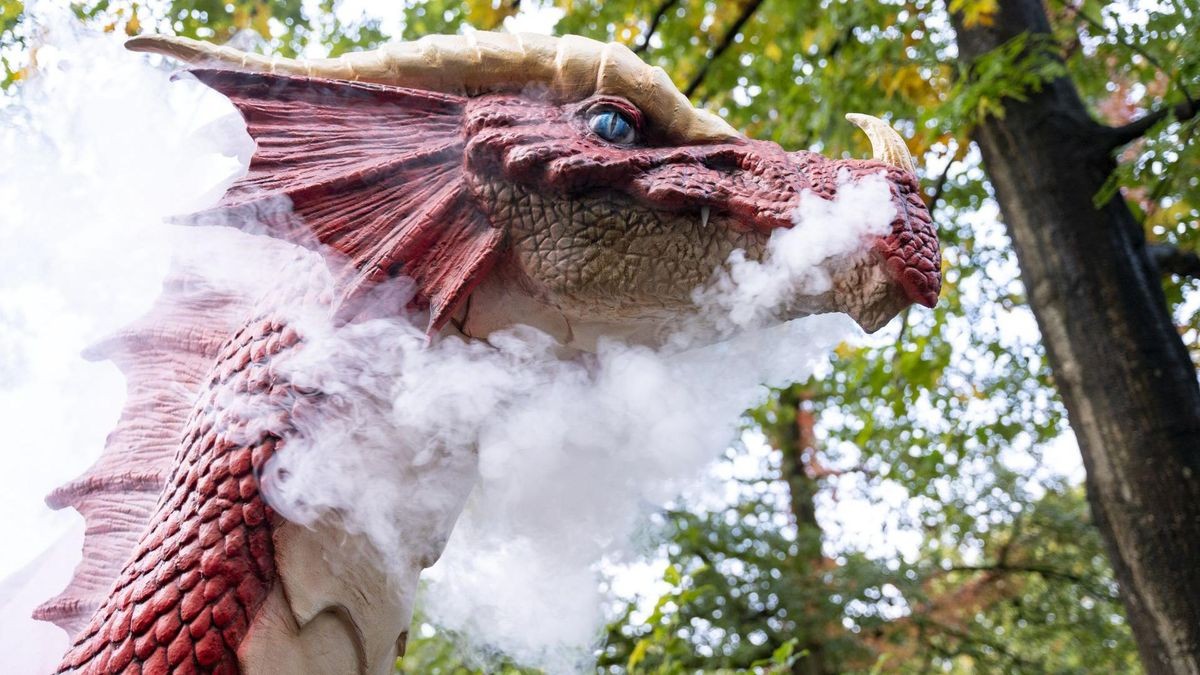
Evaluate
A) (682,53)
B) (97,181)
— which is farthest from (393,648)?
(682,53)

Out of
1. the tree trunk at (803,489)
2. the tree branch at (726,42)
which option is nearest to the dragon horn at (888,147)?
the tree branch at (726,42)

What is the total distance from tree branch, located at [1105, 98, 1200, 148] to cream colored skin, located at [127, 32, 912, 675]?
1.96 m

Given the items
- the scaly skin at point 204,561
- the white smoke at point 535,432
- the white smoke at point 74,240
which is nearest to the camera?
the scaly skin at point 204,561

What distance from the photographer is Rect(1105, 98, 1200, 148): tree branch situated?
9.33 feet

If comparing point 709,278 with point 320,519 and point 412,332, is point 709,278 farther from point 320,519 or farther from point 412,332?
point 320,519

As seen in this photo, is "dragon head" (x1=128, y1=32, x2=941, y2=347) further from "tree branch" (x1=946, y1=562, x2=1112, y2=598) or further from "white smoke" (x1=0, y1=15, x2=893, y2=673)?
"tree branch" (x1=946, y1=562, x2=1112, y2=598)

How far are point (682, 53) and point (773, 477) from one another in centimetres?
359

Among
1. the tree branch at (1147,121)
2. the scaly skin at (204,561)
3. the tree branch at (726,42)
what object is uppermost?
the tree branch at (726,42)

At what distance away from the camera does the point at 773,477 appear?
7430mm

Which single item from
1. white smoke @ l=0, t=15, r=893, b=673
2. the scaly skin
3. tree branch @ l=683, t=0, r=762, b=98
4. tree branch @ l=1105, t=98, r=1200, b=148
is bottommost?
the scaly skin

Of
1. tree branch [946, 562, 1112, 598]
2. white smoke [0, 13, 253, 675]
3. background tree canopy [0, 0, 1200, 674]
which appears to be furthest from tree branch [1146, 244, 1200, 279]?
tree branch [946, 562, 1112, 598]

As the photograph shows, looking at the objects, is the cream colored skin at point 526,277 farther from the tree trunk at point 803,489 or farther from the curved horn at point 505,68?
the tree trunk at point 803,489

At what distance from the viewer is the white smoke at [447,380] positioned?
120 centimetres

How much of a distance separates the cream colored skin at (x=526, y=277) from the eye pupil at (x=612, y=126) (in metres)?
0.04
